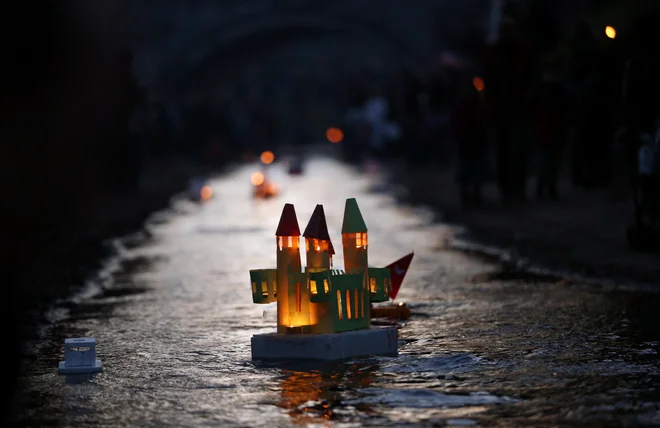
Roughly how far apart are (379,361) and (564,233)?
1477 centimetres

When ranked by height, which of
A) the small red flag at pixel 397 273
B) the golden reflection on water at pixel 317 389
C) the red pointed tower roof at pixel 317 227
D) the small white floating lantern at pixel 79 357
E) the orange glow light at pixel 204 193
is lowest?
the golden reflection on water at pixel 317 389

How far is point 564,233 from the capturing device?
26547 mm

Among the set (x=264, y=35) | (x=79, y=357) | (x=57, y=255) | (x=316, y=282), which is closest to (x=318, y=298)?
(x=316, y=282)

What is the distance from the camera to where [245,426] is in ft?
32.0

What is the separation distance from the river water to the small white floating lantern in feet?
0.45

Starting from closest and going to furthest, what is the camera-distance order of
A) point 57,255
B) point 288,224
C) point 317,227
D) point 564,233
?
point 317,227 → point 288,224 → point 57,255 → point 564,233

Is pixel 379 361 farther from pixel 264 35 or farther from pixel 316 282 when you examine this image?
pixel 264 35

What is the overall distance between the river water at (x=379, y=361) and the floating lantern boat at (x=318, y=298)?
0.73ft

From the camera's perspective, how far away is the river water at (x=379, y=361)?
1012cm

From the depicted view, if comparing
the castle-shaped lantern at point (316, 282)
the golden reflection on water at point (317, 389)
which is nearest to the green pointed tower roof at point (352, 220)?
the castle-shaped lantern at point (316, 282)

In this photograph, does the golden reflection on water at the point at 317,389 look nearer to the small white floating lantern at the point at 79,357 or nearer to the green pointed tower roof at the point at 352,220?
the green pointed tower roof at the point at 352,220

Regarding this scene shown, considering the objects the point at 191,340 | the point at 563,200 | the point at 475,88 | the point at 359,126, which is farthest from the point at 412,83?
the point at 191,340

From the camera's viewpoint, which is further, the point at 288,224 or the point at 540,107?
the point at 540,107

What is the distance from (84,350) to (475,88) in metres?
29.1
